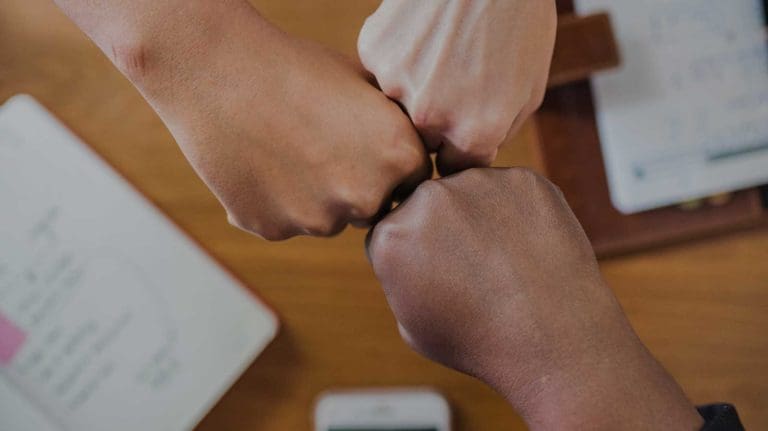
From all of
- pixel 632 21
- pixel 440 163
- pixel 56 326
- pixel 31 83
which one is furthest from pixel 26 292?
pixel 632 21

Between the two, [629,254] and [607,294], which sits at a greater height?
[607,294]

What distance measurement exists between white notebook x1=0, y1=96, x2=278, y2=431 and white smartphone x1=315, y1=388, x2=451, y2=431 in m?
0.06

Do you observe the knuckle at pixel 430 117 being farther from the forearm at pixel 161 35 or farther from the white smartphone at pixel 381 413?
the white smartphone at pixel 381 413

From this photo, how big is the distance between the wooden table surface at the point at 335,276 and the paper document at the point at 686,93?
1.9 inches

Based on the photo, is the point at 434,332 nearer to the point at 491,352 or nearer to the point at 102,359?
the point at 491,352

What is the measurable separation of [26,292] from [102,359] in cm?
6

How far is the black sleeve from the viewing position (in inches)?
8.4

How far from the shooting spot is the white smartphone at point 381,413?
39 centimetres

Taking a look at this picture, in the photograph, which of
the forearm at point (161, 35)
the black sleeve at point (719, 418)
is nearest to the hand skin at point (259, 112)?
the forearm at point (161, 35)

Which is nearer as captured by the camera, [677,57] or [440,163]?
[440,163]

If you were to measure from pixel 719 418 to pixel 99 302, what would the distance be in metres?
0.33

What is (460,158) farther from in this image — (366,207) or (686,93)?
(686,93)

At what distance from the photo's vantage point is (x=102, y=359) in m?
0.39

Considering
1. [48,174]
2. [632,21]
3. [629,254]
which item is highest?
[48,174]
